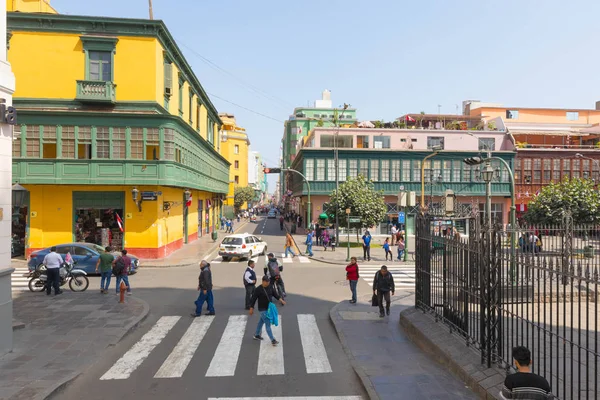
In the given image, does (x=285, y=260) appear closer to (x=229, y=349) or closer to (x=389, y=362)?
(x=229, y=349)

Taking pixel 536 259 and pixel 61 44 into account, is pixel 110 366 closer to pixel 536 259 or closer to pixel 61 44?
pixel 536 259

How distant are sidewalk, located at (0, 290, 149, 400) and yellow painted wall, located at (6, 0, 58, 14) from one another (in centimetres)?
1962

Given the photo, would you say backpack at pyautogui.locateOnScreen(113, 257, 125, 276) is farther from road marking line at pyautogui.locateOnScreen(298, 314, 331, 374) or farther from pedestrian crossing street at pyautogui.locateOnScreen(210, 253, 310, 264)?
pedestrian crossing street at pyautogui.locateOnScreen(210, 253, 310, 264)

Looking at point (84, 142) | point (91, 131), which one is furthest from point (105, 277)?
point (91, 131)

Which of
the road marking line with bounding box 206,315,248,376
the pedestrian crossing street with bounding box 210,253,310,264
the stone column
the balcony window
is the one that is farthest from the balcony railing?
the road marking line with bounding box 206,315,248,376

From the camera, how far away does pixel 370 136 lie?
151 feet

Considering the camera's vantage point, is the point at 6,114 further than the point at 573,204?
No

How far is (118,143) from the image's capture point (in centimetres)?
2592

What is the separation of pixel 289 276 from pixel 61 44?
57.4 ft

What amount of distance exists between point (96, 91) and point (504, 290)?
77.4 feet

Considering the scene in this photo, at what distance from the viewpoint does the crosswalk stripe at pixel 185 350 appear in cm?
928

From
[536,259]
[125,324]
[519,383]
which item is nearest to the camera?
[519,383]

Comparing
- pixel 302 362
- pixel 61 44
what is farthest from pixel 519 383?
pixel 61 44

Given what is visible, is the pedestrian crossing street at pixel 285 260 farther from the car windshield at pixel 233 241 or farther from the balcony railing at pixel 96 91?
the balcony railing at pixel 96 91
